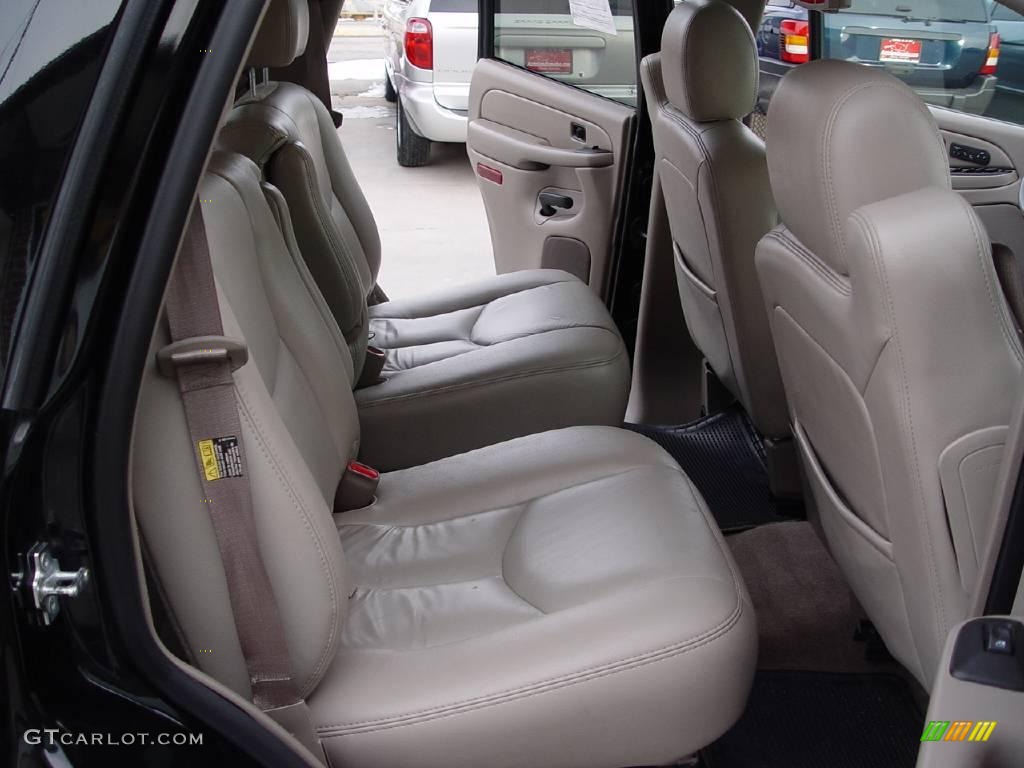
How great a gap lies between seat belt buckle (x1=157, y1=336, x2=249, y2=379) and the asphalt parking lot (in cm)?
267

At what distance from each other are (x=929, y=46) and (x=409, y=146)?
11.0ft

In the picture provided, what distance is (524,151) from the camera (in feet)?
9.71

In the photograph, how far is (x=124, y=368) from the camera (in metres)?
0.92

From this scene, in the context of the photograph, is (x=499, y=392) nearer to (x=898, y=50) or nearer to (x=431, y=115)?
(x=898, y=50)

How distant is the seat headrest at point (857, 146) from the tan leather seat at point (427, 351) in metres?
0.89

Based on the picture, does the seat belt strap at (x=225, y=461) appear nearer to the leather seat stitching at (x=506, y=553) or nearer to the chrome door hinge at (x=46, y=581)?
the chrome door hinge at (x=46, y=581)

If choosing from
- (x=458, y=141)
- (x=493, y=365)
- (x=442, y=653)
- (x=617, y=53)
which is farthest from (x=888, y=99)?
(x=458, y=141)

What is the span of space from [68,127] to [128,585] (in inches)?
15.3

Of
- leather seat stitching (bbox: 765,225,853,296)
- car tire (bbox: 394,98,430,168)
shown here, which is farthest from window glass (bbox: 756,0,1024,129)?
car tire (bbox: 394,98,430,168)

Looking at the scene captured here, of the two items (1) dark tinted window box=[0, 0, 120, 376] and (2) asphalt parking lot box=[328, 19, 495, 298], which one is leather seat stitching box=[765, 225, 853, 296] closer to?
(1) dark tinted window box=[0, 0, 120, 376]

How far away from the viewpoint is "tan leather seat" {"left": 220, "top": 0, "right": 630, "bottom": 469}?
1.93 metres

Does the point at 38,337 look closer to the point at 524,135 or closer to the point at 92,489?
the point at 92,489

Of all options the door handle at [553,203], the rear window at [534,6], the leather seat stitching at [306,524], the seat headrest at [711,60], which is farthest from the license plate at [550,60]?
the leather seat stitching at [306,524]

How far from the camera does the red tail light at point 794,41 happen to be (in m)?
2.94
